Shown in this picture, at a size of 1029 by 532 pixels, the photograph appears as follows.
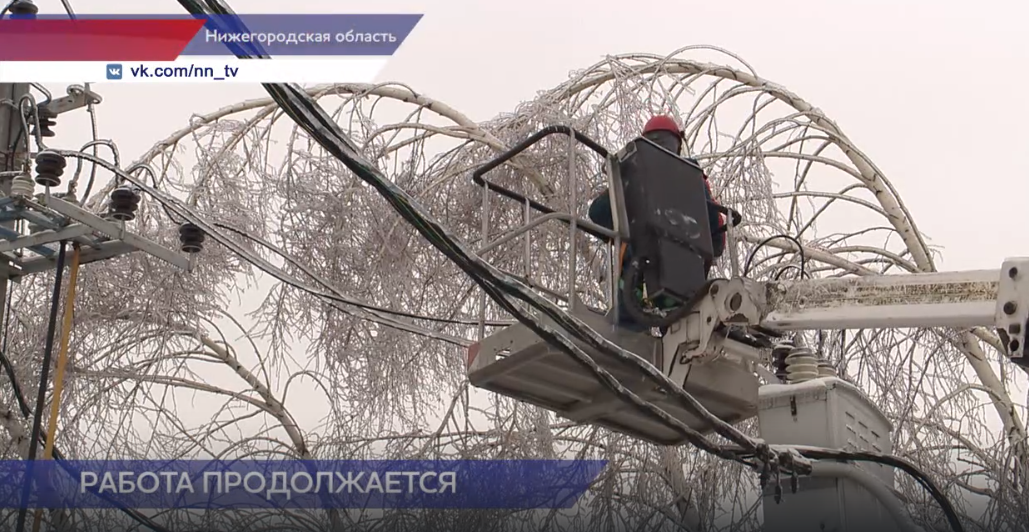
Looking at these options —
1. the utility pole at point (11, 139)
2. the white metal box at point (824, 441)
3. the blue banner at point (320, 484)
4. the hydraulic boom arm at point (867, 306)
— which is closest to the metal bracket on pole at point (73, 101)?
the utility pole at point (11, 139)

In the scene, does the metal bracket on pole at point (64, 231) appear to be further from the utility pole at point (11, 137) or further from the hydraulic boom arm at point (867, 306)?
the hydraulic boom arm at point (867, 306)

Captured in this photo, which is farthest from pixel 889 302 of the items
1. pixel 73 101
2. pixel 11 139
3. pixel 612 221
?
pixel 11 139

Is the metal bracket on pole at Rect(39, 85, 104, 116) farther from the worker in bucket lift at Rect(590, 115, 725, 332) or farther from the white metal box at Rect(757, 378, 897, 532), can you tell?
the white metal box at Rect(757, 378, 897, 532)

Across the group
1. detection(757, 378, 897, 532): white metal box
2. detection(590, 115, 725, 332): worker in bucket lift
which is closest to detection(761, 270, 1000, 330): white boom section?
detection(757, 378, 897, 532): white metal box

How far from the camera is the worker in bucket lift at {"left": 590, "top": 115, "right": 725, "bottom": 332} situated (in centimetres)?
722

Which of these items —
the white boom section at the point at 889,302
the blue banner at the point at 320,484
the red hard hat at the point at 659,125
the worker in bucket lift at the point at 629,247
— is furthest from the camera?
the blue banner at the point at 320,484

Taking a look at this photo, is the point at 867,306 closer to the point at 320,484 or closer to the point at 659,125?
the point at 659,125

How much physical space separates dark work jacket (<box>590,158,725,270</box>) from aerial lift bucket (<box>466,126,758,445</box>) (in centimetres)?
12

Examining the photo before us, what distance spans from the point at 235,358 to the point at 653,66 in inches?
186

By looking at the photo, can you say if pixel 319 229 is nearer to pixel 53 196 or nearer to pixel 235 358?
pixel 235 358

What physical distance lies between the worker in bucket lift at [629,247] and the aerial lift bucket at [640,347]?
0.07 meters

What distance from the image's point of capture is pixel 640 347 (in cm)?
721

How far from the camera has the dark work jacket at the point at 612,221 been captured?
7.25 m

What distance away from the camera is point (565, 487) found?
33.8 feet
